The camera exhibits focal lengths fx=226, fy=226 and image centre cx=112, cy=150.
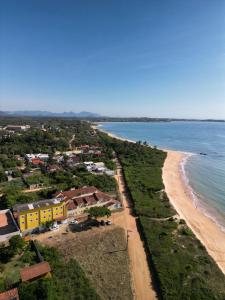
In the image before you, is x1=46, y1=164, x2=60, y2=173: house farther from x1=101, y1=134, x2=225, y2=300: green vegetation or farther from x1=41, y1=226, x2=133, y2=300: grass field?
x1=41, y1=226, x2=133, y2=300: grass field

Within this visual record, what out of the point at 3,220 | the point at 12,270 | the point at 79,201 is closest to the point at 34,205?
the point at 3,220

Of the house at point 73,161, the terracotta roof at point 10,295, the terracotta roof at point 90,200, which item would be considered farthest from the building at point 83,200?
the house at point 73,161

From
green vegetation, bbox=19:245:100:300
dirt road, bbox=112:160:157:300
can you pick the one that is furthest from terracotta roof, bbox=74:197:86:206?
green vegetation, bbox=19:245:100:300

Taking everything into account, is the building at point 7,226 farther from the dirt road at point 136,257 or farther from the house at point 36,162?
the house at point 36,162

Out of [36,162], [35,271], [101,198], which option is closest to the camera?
[35,271]

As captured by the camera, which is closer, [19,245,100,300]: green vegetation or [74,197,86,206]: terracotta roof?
[19,245,100,300]: green vegetation

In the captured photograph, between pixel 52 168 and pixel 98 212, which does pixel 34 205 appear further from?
pixel 52 168
